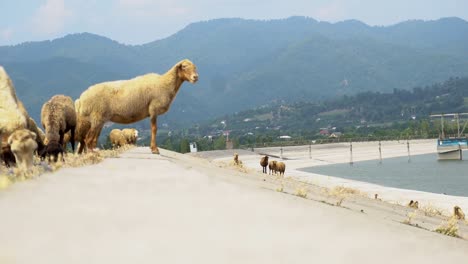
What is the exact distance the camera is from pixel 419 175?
8706cm

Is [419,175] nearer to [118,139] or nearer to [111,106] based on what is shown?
[118,139]

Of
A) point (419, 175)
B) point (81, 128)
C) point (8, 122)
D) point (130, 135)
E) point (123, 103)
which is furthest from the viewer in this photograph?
point (419, 175)

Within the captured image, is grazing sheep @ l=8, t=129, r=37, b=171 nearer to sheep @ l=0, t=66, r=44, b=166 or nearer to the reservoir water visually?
sheep @ l=0, t=66, r=44, b=166

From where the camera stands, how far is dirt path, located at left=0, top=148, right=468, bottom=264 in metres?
6.85

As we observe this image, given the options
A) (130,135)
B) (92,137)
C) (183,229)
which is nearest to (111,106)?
(92,137)

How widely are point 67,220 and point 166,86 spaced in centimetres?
1167

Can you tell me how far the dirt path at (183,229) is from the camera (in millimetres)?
6852

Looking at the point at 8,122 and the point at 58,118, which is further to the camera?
the point at 58,118

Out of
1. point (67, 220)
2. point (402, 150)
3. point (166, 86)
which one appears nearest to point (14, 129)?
point (67, 220)

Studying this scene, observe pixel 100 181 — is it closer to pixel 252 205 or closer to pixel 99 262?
pixel 252 205

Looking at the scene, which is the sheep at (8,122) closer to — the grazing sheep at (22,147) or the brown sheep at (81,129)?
the grazing sheep at (22,147)

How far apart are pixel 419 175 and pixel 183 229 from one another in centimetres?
8293

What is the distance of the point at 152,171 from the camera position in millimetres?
12445

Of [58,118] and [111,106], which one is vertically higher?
[111,106]
